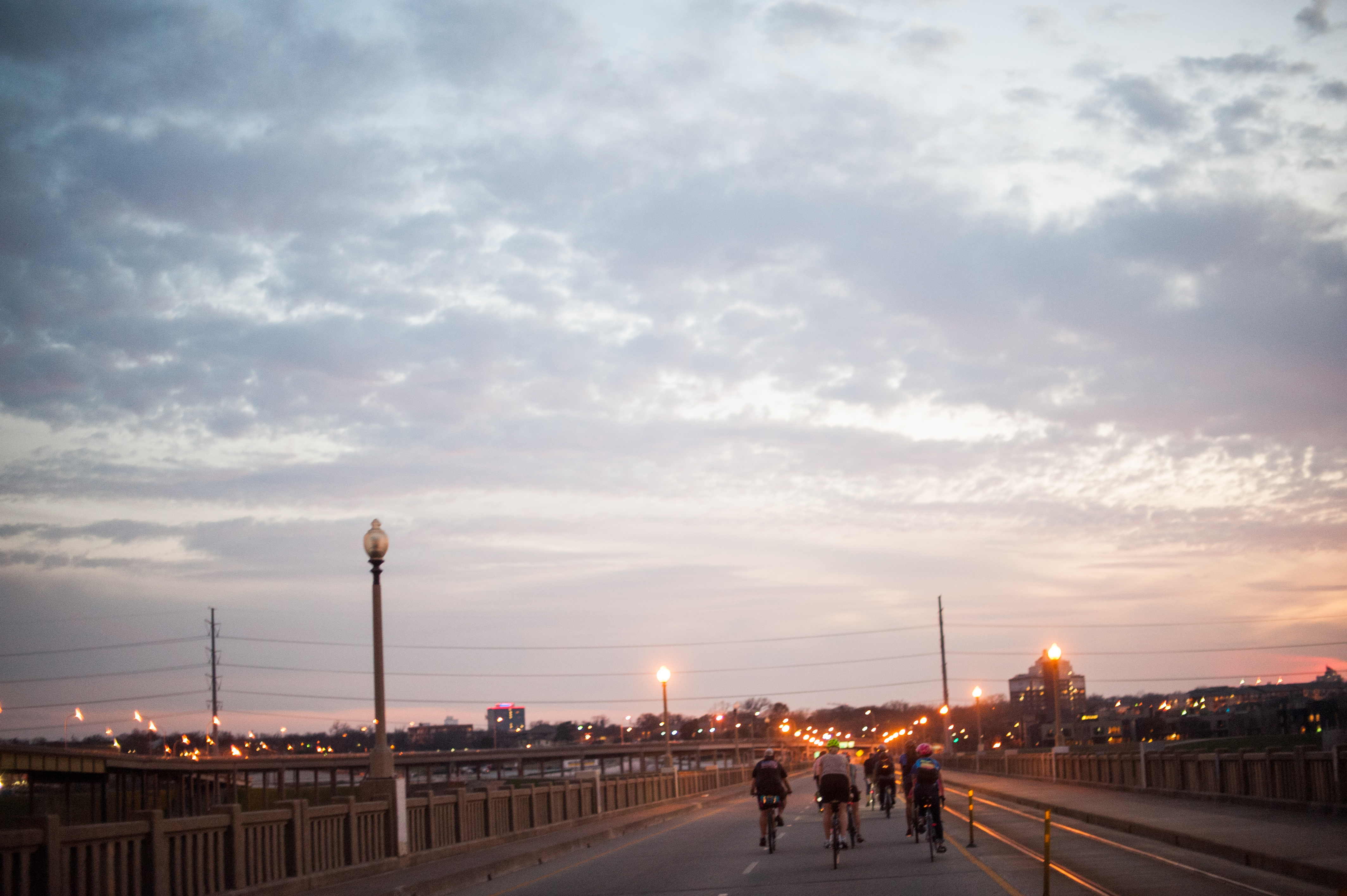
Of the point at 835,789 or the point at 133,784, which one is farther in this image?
the point at 133,784

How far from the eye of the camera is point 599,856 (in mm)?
22844

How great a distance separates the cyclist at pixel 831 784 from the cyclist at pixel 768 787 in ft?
3.93

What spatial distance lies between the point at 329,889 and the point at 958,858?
9587 millimetres

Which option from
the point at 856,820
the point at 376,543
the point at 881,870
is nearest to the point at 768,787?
the point at 856,820

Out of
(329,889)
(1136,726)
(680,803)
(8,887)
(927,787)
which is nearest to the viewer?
(8,887)

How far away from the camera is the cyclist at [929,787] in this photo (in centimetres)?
1941

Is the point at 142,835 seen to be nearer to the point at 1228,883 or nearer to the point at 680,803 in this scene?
the point at 1228,883

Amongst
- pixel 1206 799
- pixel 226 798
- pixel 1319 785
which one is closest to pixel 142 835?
pixel 1319 785

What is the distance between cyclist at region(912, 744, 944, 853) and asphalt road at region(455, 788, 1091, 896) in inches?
24.9

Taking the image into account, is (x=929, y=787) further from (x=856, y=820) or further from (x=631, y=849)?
(x=631, y=849)

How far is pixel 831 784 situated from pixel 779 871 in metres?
2.12

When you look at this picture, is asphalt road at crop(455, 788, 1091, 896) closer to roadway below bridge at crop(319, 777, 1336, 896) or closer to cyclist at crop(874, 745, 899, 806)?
roadway below bridge at crop(319, 777, 1336, 896)

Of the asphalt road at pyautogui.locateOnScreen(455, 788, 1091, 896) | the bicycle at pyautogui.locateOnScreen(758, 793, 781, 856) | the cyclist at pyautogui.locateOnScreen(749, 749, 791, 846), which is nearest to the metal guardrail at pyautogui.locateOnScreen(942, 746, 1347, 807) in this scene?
the asphalt road at pyautogui.locateOnScreen(455, 788, 1091, 896)

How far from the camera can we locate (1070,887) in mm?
13852
